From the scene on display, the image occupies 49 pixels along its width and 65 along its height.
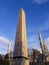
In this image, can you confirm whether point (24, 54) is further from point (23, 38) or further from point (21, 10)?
point (21, 10)

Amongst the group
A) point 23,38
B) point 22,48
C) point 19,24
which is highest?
point 19,24

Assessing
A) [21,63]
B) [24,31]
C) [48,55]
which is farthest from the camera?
[48,55]

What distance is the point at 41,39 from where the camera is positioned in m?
31.7

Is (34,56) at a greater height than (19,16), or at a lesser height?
lesser

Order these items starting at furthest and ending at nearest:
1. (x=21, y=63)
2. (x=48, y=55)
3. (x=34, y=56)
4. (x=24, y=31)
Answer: (x=34, y=56) → (x=48, y=55) → (x=24, y=31) → (x=21, y=63)

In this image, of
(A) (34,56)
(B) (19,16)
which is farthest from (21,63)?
(A) (34,56)

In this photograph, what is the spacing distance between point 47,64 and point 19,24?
35.0 ft

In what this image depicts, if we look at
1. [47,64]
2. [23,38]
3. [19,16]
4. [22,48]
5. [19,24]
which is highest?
[19,16]

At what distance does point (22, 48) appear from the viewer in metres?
15.3

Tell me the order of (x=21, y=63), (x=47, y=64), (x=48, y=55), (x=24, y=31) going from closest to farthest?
(x=21, y=63) < (x=24, y=31) < (x=47, y=64) < (x=48, y=55)

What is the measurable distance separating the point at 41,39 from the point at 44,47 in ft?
5.84

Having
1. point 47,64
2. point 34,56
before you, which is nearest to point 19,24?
point 47,64

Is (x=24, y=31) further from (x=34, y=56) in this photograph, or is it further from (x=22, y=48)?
(x=34, y=56)

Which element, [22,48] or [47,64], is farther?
[47,64]
